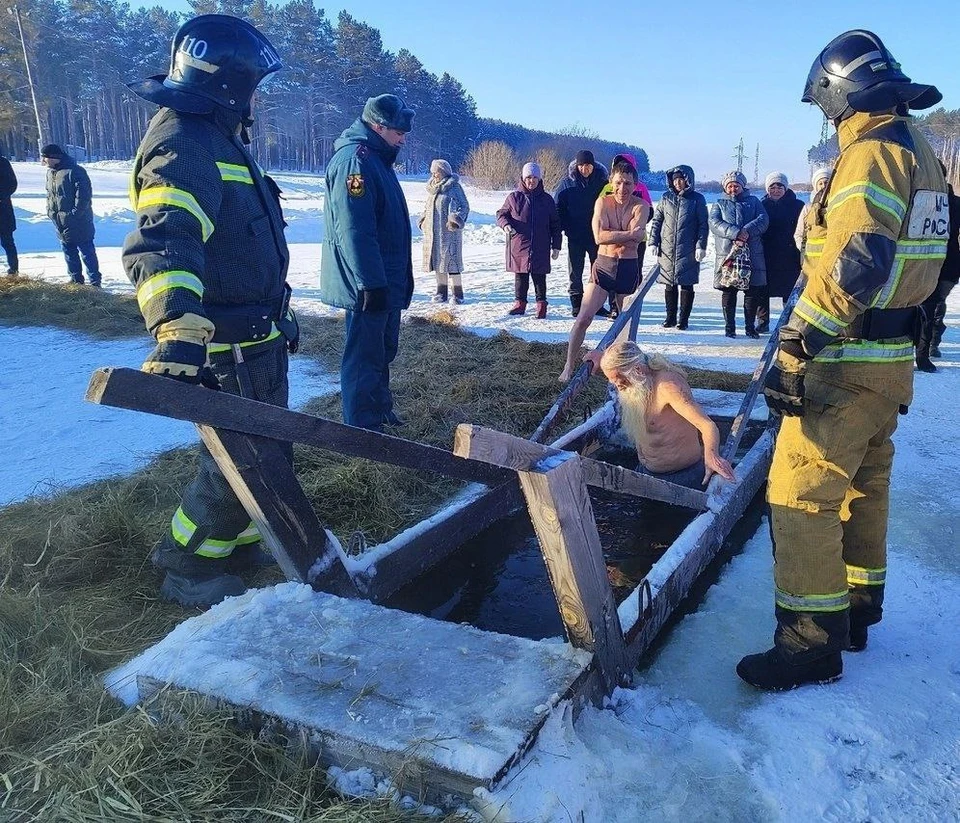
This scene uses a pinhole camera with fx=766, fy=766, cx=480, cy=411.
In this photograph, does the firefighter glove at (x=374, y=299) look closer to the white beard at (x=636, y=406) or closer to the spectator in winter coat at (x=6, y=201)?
the white beard at (x=636, y=406)

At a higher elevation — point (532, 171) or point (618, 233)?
point (532, 171)

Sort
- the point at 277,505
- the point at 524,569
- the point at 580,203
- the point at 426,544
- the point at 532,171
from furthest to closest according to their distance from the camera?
the point at 532,171, the point at 580,203, the point at 524,569, the point at 426,544, the point at 277,505

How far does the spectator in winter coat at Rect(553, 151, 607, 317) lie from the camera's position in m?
9.17

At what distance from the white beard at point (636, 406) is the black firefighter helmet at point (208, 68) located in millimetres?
2374

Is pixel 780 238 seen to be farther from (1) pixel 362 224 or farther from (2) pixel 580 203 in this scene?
(1) pixel 362 224

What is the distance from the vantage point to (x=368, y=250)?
15.4 ft

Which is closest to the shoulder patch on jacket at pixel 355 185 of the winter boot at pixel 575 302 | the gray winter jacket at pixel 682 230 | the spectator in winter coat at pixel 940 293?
the spectator in winter coat at pixel 940 293

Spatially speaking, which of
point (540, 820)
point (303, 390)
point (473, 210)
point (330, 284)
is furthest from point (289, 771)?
point (473, 210)

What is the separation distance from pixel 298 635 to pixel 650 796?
1.12 metres

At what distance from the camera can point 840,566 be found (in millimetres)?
2598

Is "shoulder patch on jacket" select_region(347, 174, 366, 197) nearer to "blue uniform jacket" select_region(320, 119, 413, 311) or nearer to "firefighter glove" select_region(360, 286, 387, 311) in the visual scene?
"blue uniform jacket" select_region(320, 119, 413, 311)

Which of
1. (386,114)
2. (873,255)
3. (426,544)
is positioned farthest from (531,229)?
(873,255)

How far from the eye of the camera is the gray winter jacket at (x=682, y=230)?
8805 mm

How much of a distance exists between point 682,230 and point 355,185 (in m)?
5.24
